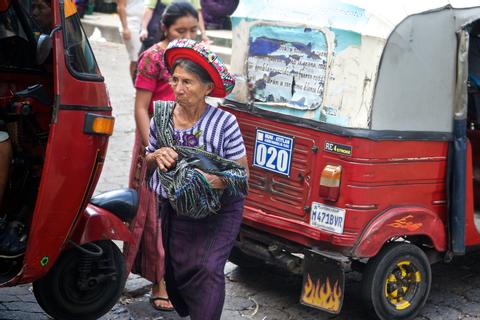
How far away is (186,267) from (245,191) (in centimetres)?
47

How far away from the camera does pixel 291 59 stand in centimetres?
477

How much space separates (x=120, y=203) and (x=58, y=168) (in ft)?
2.43

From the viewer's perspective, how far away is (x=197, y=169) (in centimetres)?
367

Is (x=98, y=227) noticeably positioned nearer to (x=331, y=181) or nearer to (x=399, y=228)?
Answer: (x=331, y=181)

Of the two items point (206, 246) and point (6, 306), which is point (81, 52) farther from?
point (6, 306)

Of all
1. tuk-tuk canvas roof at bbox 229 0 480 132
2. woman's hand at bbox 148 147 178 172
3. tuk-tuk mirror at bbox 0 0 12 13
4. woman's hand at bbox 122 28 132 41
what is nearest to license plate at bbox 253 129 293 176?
tuk-tuk canvas roof at bbox 229 0 480 132

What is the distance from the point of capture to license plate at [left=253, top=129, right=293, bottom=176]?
4.73 meters

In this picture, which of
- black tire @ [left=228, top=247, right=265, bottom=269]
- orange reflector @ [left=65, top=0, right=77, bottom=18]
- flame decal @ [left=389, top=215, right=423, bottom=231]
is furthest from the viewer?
black tire @ [left=228, top=247, right=265, bottom=269]

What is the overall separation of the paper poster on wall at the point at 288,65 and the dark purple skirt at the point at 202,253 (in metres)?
1.04

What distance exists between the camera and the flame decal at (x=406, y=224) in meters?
4.54

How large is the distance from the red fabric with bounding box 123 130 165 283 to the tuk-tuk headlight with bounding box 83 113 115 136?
2.26 ft

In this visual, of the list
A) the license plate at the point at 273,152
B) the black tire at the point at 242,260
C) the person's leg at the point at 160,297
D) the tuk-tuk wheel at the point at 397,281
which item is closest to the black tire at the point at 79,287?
the person's leg at the point at 160,297

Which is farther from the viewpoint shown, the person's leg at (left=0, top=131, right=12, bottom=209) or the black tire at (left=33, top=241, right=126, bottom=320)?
the black tire at (left=33, top=241, right=126, bottom=320)

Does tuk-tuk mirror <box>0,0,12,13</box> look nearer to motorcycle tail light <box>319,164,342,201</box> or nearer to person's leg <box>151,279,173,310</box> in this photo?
person's leg <box>151,279,173,310</box>
